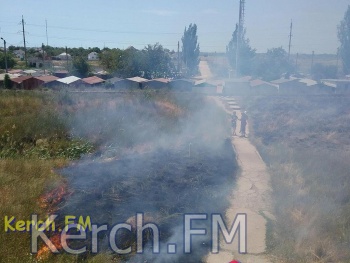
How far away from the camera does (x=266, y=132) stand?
54.2 feet

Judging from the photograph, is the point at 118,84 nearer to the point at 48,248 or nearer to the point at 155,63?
the point at 155,63

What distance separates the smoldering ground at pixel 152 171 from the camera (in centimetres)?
709

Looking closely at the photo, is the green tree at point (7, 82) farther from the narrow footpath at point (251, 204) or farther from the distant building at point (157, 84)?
the narrow footpath at point (251, 204)

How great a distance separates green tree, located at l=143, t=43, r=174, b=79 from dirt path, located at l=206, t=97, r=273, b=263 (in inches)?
1336

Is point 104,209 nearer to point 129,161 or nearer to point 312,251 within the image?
point 129,161

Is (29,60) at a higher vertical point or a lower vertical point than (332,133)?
higher

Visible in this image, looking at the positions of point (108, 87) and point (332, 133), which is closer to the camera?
point (332, 133)

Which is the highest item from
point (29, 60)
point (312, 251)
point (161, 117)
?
point (29, 60)

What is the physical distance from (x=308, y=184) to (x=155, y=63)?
40.1 meters

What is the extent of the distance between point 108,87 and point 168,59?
17091mm

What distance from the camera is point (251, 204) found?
8617 mm

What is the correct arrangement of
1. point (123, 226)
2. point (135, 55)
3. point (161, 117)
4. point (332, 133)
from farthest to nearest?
point (135, 55) → point (161, 117) → point (332, 133) → point (123, 226)

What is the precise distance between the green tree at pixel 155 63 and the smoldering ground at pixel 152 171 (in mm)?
28380

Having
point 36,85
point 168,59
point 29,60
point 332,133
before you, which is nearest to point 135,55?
point 168,59
